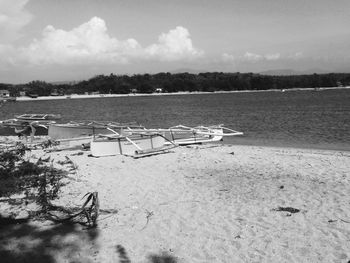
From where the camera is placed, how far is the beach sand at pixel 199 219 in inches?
201

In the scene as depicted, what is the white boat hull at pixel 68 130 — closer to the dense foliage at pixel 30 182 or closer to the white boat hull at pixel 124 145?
the white boat hull at pixel 124 145

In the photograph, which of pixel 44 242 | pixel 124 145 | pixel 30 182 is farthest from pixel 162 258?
pixel 124 145

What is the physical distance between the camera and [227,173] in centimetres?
1019

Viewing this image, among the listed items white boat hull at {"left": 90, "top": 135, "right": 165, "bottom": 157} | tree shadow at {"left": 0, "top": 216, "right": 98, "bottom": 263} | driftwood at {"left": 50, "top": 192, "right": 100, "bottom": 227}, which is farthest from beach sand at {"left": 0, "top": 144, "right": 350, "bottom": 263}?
white boat hull at {"left": 90, "top": 135, "right": 165, "bottom": 157}

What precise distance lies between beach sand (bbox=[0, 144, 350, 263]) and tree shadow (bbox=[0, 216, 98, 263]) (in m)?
0.01

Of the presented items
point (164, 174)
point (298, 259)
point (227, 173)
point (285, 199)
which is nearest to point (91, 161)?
point (164, 174)

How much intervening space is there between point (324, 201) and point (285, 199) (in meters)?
0.78

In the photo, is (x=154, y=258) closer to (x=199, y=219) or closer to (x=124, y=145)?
(x=199, y=219)

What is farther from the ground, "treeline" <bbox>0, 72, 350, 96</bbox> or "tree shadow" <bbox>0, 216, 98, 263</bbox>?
"treeline" <bbox>0, 72, 350, 96</bbox>

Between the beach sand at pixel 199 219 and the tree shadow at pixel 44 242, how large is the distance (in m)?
0.01

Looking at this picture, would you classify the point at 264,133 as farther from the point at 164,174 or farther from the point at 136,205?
the point at 136,205

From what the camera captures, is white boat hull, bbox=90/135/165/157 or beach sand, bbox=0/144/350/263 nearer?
beach sand, bbox=0/144/350/263

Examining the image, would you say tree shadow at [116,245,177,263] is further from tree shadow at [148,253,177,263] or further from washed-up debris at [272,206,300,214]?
washed-up debris at [272,206,300,214]

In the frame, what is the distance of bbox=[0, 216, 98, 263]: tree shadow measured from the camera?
16.1 ft
